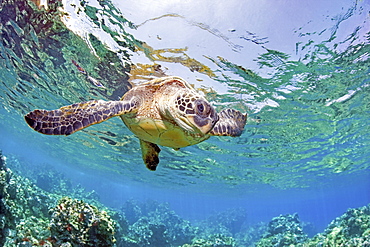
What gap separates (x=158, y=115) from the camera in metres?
4.69

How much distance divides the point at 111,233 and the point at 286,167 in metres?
23.2

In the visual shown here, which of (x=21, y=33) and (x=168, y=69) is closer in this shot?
(x=21, y=33)

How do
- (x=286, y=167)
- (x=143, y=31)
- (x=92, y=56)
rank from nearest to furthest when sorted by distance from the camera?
(x=143, y=31), (x=92, y=56), (x=286, y=167)

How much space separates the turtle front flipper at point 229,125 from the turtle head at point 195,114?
104 cm

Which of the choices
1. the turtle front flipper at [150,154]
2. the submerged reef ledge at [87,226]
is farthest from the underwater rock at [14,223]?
the turtle front flipper at [150,154]

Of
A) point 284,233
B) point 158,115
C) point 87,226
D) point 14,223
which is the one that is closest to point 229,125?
point 158,115

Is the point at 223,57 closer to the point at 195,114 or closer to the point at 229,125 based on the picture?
the point at 229,125

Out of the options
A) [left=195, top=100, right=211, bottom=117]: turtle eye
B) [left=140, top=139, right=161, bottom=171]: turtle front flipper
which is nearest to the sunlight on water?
[left=140, top=139, right=161, bottom=171]: turtle front flipper

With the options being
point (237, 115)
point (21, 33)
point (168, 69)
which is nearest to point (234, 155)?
point (168, 69)

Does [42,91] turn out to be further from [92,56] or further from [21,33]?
[92,56]

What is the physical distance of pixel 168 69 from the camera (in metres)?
9.53

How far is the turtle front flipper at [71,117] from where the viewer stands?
360 centimetres

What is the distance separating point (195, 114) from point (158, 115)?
1.35m

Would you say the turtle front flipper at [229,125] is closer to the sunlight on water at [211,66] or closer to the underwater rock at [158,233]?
the sunlight on water at [211,66]
